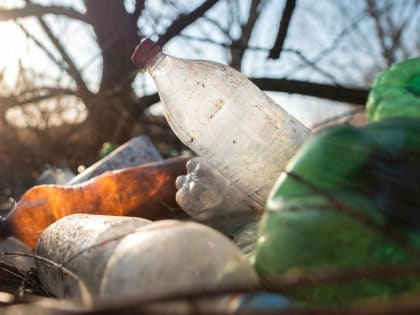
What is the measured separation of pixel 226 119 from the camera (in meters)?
1.28

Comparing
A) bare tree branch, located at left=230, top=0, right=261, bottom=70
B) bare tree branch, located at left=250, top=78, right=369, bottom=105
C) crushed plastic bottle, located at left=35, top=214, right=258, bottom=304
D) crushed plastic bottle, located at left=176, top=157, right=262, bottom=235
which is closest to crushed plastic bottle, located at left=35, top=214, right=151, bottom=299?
crushed plastic bottle, located at left=35, top=214, right=258, bottom=304

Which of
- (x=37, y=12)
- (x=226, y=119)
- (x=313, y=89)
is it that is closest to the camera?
(x=226, y=119)

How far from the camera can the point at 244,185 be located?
3.89 feet

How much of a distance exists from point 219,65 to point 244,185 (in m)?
0.36

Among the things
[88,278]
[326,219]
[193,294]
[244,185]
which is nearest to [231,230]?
[244,185]

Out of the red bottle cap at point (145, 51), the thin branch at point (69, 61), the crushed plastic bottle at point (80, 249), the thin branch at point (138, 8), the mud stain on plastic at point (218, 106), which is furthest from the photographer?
the thin branch at point (69, 61)

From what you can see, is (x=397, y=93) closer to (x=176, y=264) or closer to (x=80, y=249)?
(x=176, y=264)

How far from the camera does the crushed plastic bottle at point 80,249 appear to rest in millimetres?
793

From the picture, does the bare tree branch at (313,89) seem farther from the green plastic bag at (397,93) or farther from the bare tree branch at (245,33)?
the green plastic bag at (397,93)

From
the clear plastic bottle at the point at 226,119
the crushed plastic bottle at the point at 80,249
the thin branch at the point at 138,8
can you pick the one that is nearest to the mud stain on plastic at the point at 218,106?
the clear plastic bottle at the point at 226,119

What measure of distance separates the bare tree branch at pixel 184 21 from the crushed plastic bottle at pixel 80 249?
148 centimetres

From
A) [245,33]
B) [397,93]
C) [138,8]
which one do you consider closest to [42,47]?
[138,8]

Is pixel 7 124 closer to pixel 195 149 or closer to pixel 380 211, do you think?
pixel 195 149

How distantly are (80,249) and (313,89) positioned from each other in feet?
5.38
